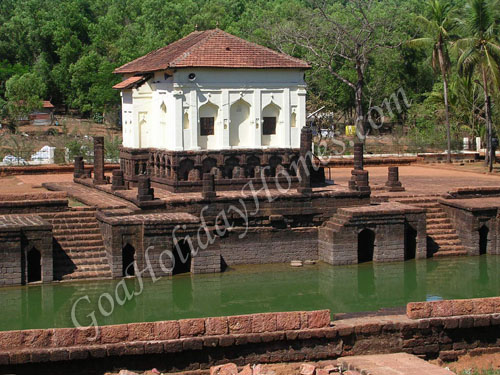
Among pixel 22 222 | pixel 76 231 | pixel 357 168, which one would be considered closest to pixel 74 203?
pixel 76 231

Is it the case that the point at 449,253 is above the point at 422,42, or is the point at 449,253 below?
below

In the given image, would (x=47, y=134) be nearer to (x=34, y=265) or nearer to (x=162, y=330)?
(x=34, y=265)

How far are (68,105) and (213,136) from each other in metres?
28.0

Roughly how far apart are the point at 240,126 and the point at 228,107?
2.28ft

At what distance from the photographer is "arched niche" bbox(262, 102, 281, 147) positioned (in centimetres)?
2448

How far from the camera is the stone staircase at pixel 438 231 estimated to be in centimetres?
2269

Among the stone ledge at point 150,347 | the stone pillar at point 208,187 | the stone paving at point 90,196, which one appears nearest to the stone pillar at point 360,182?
the stone pillar at point 208,187

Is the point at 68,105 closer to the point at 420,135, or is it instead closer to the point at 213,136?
the point at 420,135

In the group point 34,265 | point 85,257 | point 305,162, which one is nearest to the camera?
point 34,265

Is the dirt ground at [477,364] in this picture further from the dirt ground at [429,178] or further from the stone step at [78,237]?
the dirt ground at [429,178]

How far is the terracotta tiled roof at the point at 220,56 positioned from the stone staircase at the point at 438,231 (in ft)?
15.5

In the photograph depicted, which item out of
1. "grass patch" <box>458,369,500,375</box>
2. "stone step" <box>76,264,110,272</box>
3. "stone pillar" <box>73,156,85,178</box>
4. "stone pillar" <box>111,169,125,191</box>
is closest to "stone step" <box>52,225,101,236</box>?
"stone step" <box>76,264,110,272</box>

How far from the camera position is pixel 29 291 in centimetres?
1872

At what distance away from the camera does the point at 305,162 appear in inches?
872
